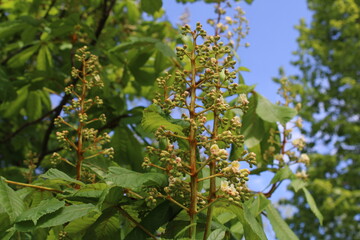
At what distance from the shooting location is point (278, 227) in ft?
6.25

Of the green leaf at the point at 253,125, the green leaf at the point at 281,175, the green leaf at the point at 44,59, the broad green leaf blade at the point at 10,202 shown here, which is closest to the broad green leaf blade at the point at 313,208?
the green leaf at the point at 281,175

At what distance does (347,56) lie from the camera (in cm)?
1698

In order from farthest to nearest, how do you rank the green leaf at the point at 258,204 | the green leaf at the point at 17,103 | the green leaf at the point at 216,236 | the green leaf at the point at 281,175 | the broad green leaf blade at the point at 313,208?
the green leaf at the point at 17,103, the broad green leaf blade at the point at 313,208, the green leaf at the point at 281,175, the green leaf at the point at 258,204, the green leaf at the point at 216,236

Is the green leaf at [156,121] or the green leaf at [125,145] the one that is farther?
the green leaf at [125,145]

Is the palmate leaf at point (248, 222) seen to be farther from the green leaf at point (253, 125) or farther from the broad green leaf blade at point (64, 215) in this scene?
the green leaf at point (253, 125)

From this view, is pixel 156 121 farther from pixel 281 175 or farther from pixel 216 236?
pixel 281 175

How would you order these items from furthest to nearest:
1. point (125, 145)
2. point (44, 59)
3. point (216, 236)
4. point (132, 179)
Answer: point (44, 59), point (125, 145), point (132, 179), point (216, 236)

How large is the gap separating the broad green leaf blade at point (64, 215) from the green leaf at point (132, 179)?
0.31ft

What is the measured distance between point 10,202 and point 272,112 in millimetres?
1260

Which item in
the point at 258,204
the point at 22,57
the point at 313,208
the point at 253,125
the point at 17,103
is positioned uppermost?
the point at 22,57

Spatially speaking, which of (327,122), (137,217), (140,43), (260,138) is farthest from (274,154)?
(327,122)

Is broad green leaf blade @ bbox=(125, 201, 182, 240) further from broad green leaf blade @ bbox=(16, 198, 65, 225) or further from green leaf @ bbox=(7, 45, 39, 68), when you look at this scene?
green leaf @ bbox=(7, 45, 39, 68)

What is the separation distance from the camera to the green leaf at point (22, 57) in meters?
3.14

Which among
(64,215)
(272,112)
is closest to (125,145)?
(272,112)
